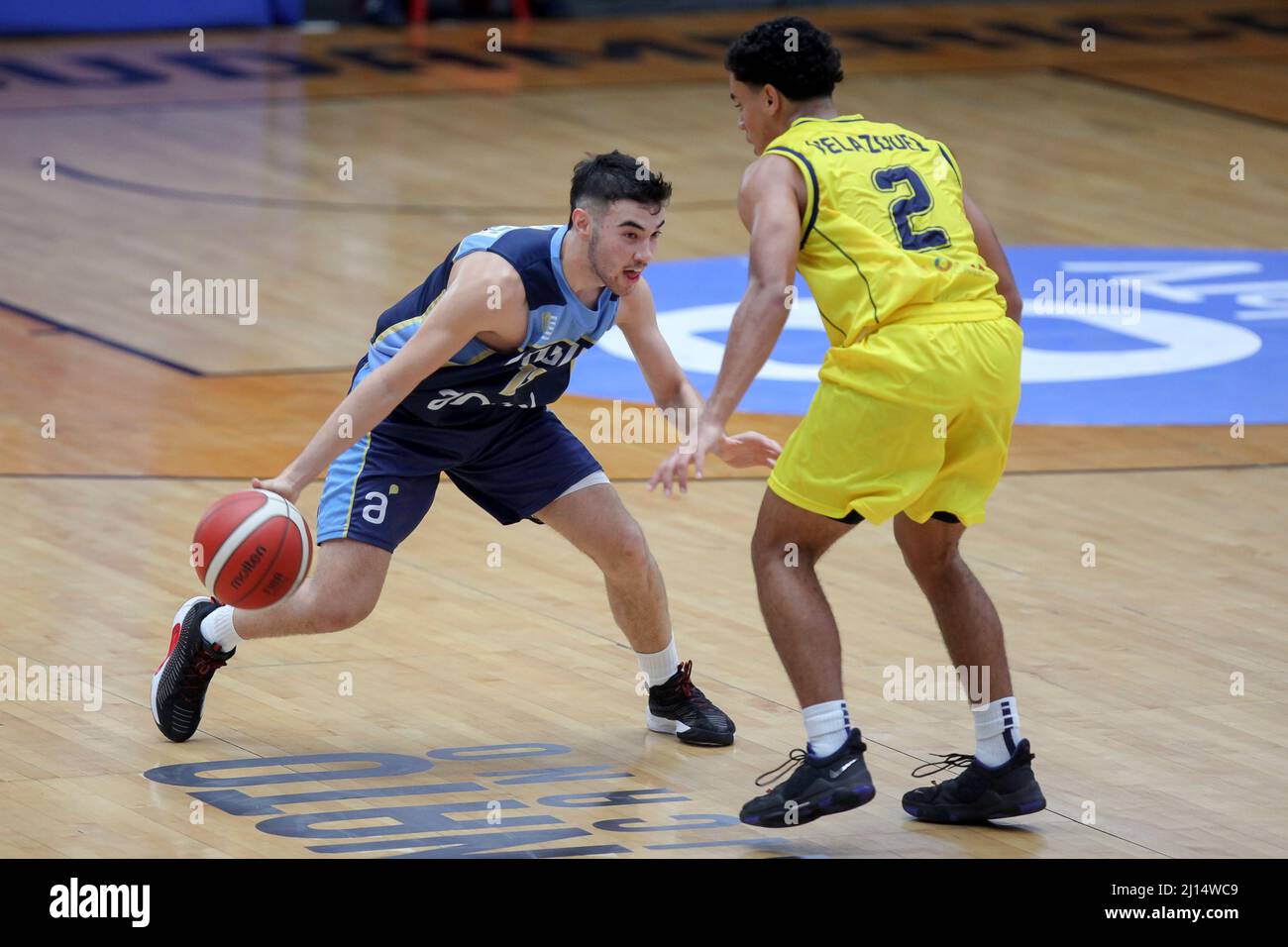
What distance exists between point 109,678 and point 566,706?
134 centimetres

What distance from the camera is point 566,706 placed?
21.2 ft

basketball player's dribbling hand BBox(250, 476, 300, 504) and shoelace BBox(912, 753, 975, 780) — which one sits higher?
basketball player's dribbling hand BBox(250, 476, 300, 504)

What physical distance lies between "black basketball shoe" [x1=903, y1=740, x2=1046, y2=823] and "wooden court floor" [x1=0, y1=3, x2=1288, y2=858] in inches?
3.6

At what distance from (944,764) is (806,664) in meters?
0.73

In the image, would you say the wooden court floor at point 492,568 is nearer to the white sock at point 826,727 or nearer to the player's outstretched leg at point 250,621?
the player's outstretched leg at point 250,621

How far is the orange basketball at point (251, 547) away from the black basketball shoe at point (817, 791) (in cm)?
130

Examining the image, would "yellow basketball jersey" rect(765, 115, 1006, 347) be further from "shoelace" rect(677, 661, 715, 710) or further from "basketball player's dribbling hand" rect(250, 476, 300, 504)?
"basketball player's dribbling hand" rect(250, 476, 300, 504)

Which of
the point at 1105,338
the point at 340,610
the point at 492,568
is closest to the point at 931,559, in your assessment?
the point at 340,610

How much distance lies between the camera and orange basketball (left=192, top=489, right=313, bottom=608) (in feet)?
18.1

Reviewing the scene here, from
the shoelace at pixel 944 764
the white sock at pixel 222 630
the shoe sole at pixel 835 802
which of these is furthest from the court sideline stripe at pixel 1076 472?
the shoe sole at pixel 835 802

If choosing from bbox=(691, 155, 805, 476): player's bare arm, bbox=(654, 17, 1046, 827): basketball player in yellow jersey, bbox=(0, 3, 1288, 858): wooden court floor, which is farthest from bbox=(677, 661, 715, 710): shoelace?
bbox=(691, 155, 805, 476): player's bare arm

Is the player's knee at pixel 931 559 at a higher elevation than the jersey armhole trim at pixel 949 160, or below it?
below

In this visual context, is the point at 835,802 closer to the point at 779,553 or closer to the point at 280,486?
the point at 779,553

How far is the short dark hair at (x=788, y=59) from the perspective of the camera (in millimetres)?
5426
